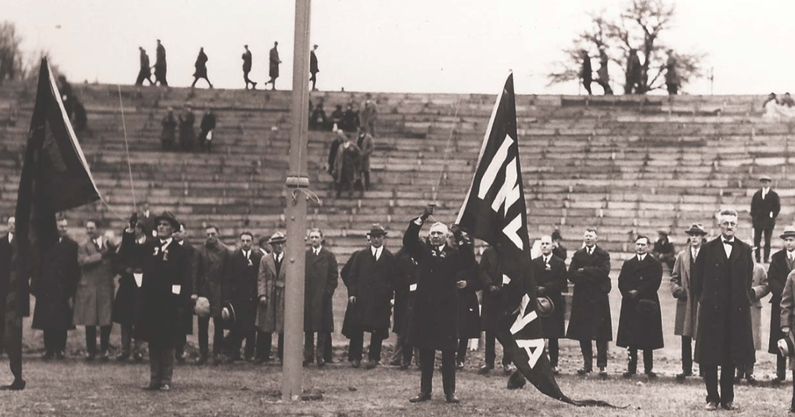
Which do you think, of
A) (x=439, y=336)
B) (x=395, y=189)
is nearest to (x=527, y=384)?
(x=439, y=336)

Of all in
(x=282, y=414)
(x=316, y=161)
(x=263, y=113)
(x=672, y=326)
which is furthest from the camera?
(x=263, y=113)

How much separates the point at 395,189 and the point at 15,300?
19.1 metres

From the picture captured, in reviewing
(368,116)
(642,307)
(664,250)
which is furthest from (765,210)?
(368,116)

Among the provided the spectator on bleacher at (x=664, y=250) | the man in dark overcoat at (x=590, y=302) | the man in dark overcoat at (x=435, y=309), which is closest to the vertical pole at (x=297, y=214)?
the man in dark overcoat at (x=435, y=309)

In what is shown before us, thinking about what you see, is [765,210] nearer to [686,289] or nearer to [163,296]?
[686,289]

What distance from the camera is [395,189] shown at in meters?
31.8

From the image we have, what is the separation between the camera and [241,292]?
19.1 metres

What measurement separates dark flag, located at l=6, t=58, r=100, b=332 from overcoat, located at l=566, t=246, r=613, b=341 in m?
7.47

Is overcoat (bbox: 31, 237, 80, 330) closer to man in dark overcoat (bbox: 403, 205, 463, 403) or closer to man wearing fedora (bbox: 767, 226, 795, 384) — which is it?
man in dark overcoat (bbox: 403, 205, 463, 403)

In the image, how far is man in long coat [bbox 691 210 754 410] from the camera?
43.9 feet

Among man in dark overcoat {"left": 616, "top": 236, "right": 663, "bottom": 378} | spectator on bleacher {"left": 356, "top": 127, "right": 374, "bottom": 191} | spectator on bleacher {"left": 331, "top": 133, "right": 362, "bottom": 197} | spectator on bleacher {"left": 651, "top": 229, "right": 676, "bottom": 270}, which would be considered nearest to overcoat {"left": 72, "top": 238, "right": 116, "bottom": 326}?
man in dark overcoat {"left": 616, "top": 236, "right": 663, "bottom": 378}

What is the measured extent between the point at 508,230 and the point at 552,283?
15.3ft

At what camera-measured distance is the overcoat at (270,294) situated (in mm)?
18625

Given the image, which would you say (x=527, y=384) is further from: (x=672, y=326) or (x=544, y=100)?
(x=544, y=100)
